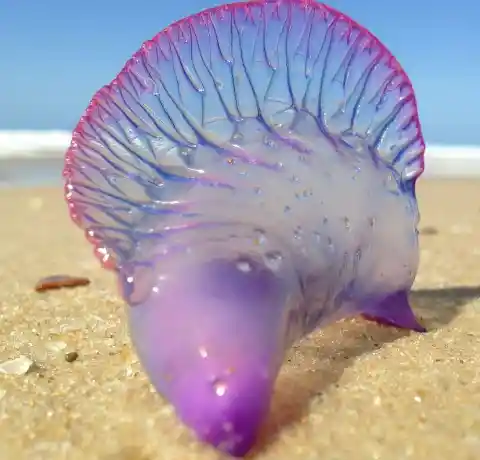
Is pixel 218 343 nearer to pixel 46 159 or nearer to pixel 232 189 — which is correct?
pixel 232 189

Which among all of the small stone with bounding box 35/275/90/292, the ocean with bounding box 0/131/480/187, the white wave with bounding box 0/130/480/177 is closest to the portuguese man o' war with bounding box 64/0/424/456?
the small stone with bounding box 35/275/90/292

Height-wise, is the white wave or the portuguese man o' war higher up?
the portuguese man o' war

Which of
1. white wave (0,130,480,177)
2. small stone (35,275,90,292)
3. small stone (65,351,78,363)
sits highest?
small stone (65,351,78,363)

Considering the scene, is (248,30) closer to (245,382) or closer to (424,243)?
(245,382)

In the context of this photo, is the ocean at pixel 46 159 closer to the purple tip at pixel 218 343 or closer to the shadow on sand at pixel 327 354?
the shadow on sand at pixel 327 354

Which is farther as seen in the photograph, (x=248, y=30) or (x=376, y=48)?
(x=376, y=48)

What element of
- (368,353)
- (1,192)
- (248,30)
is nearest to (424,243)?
(368,353)

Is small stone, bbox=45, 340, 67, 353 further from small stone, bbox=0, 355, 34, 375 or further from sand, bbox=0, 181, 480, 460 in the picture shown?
small stone, bbox=0, 355, 34, 375
